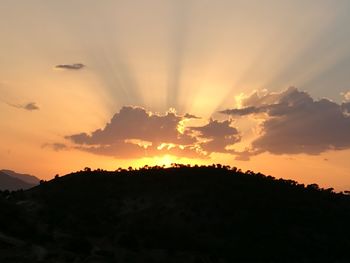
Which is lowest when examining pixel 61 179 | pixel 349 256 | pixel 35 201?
pixel 349 256

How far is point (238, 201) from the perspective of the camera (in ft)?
194

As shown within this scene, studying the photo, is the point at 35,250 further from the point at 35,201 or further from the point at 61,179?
the point at 61,179

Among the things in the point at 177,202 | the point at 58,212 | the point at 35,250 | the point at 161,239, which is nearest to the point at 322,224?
the point at 177,202

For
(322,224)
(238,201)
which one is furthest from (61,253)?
(322,224)

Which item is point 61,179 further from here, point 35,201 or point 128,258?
point 128,258

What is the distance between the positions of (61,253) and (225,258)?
15571mm

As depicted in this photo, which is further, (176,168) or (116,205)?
(176,168)

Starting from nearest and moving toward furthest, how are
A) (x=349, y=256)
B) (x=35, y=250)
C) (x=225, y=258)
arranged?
(x=35, y=250)
(x=225, y=258)
(x=349, y=256)

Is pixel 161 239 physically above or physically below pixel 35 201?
below

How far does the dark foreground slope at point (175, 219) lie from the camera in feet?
140

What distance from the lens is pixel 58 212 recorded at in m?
54.8

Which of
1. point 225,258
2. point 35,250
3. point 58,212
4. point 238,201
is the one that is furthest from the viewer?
point 238,201

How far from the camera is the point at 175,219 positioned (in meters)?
55.1

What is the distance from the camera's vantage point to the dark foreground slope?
140 feet
